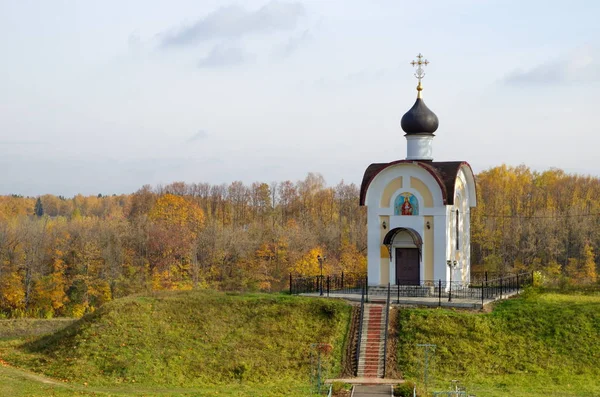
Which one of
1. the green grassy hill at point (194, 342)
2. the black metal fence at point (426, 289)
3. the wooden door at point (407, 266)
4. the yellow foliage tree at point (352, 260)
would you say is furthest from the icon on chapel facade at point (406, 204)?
the yellow foliage tree at point (352, 260)

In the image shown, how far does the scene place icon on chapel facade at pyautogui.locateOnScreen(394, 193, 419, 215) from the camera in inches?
1187

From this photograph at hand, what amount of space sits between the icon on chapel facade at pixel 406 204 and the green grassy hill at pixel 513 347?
19.2 ft

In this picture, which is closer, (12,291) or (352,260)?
(12,291)

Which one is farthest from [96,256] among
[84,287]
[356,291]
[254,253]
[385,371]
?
[385,371]

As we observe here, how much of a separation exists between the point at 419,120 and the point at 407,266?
20.3ft

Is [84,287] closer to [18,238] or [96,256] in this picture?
[96,256]

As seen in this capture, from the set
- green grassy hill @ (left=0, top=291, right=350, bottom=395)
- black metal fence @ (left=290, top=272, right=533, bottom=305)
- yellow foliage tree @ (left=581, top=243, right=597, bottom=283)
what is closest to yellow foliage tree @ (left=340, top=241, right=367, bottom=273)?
yellow foliage tree @ (left=581, top=243, right=597, bottom=283)

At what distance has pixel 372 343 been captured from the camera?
2330cm

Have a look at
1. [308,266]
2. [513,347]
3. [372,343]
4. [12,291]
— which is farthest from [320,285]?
[12,291]

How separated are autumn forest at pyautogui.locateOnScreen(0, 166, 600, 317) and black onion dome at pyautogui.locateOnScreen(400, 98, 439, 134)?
42.0 feet

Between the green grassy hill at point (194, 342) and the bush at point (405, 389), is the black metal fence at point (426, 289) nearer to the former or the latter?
the green grassy hill at point (194, 342)

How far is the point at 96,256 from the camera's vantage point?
4962 centimetres

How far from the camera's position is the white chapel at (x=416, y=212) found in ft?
97.3

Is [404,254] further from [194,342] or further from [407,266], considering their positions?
[194,342]
